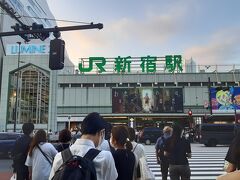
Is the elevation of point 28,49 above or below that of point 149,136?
above

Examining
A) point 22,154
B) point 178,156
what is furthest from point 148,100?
point 22,154

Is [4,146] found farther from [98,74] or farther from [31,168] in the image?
[98,74]

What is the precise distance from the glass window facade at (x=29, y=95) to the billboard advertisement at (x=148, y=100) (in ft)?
33.2

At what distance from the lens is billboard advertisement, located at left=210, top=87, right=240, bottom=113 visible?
48.6m

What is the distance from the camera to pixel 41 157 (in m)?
5.11

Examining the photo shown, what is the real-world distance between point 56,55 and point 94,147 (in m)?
7.07

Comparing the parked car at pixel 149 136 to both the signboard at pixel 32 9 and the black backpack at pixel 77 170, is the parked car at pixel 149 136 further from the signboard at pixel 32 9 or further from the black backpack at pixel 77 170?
the black backpack at pixel 77 170

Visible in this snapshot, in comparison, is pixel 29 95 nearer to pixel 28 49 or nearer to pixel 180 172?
pixel 28 49

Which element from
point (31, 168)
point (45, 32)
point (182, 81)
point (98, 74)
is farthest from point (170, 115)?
point (31, 168)

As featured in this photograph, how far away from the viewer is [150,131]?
34781mm

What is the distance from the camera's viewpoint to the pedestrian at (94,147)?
8.65 feet

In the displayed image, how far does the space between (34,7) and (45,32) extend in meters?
54.3

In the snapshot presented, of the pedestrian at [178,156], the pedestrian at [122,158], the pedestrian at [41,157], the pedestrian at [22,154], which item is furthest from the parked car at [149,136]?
the pedestrian at [122,158]

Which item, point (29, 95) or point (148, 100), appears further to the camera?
point (148, 100)
